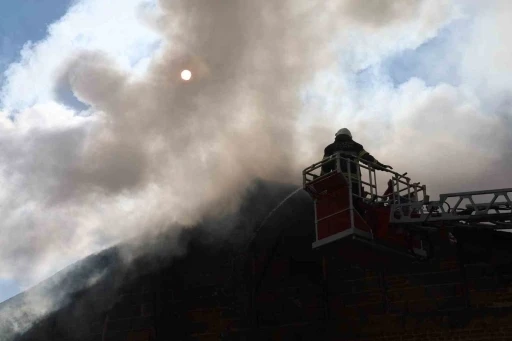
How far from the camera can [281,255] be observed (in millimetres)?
12648

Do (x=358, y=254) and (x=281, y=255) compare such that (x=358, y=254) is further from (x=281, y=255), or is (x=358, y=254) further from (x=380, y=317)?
(x=281, y=255)

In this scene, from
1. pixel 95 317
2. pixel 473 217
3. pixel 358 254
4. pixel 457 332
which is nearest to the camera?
A: pixel 473 217

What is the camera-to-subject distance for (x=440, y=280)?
1118 cm

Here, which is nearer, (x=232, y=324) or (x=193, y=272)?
(x=232, y=324)

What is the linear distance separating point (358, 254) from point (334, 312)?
115 inches

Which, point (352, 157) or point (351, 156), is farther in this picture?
point (352, 157)

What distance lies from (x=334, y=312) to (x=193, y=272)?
3.65 meters

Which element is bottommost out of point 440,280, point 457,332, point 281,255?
point 457,332

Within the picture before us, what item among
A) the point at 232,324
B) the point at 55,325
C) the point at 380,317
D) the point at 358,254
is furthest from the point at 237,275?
the point at 55,325

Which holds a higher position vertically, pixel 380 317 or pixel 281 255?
pixel 281 255

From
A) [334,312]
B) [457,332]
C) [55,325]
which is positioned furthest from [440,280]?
[55,325]

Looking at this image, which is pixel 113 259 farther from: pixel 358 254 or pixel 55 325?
pixel 358 254

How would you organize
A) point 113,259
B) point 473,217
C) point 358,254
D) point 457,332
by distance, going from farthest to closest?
point 113,259 → point 457,332 → point 358,254 → point 473,217

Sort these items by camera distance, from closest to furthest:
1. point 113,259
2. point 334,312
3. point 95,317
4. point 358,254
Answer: point 358,254 < point 334,312 < point 95,317 < point 113,259
